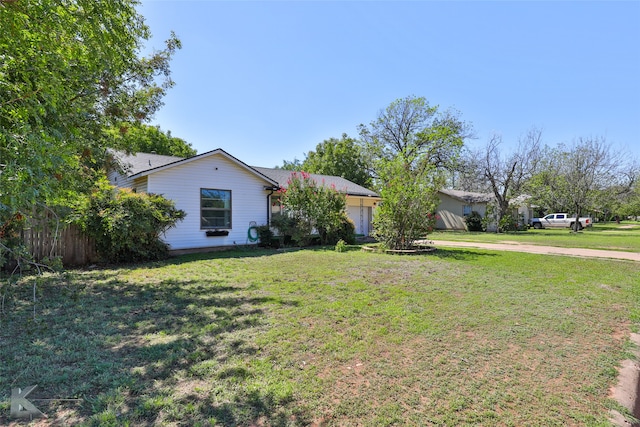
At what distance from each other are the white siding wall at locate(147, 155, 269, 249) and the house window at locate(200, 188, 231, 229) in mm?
164

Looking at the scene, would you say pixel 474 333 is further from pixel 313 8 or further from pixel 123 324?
pixel 313 8

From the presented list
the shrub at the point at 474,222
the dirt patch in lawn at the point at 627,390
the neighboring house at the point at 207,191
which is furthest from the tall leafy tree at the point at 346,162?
the dirt patch in lawn at the point at 627,390

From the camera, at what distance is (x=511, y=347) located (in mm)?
3660

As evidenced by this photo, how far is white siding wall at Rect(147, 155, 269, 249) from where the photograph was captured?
452 inches

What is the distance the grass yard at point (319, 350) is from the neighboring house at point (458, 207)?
23.1 meters

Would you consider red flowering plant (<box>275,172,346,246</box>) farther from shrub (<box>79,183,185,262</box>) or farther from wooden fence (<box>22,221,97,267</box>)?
wooden fence (<box>22,221,97,267</box>)

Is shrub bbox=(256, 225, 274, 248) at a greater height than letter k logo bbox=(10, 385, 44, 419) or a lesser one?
greater

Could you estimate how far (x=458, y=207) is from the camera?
1146 inches

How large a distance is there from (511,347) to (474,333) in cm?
45

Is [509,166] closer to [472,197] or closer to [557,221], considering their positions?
[472,197]

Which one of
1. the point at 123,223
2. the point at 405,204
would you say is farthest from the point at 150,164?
the point at 405,204

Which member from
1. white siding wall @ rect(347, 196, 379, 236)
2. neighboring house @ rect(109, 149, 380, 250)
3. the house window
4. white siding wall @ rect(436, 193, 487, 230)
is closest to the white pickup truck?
white siding wall @ rect(436, 193, 487, 230)

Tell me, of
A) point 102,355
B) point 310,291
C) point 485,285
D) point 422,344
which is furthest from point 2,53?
point 485,285

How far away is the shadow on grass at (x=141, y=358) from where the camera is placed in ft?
7.81
